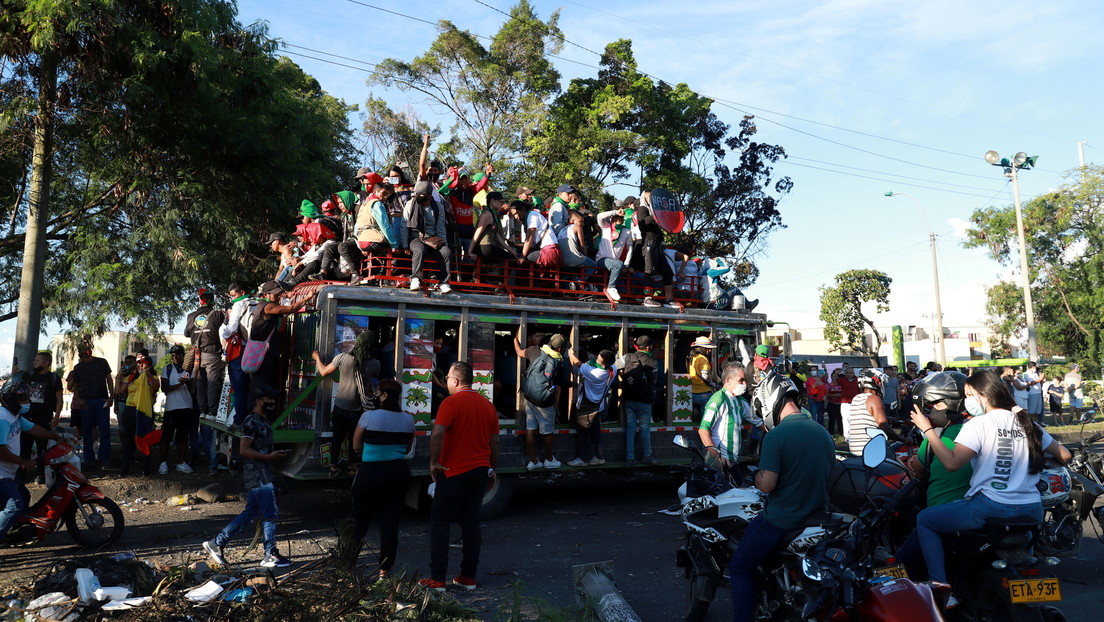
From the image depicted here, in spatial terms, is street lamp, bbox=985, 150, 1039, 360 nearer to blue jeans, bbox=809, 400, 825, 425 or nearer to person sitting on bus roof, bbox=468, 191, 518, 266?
blue jeans, bbox=809, 400, 825, 425

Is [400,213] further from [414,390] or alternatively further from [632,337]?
[632,337]

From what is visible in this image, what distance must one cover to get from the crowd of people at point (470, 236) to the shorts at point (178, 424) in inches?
95.7

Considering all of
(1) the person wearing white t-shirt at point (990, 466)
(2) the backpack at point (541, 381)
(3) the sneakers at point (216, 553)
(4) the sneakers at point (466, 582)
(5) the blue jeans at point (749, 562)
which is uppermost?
(2) the backpack at point (541, 381)

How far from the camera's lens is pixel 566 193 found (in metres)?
10.8

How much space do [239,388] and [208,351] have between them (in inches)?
46.0

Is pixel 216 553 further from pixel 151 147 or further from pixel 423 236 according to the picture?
pixel 151 147

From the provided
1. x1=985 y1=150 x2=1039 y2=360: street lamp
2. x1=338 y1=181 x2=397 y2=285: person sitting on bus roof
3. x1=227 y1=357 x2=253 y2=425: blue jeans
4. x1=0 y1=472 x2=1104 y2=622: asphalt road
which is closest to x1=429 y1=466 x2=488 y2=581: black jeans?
x1=0 y1=472 x2=1104 y2=622: asphalt road

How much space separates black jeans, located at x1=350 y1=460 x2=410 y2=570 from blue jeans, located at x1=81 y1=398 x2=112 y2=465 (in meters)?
6.70

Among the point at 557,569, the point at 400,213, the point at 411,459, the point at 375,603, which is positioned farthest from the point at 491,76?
the point at 375,603

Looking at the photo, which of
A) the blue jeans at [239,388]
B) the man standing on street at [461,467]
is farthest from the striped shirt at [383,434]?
the blue jeans at [239,388]

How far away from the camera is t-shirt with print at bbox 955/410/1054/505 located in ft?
14.7

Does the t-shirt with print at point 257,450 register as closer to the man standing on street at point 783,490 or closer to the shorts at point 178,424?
the man standing on street at point 783,490

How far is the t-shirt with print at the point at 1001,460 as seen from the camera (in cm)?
447

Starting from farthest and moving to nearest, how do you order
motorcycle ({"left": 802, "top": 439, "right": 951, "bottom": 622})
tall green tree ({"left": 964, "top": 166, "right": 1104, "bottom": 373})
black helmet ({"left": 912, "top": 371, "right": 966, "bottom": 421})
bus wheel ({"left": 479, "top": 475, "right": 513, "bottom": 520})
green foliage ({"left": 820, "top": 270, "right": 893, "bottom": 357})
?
green foliage ({"left": 820, "top": 270, "right": 893, "bottom": 357}) < tall green tree ({"left": 964, "top": 166, "right": 1104, "bottom": 373}) < bus wheel ({"left": 479, "top": 475, "right": 513, "bottom": 520}) < black helmet ({"left": 912, "top": 371, "right": 966, "bottom": 421}) < motorcycle ({"left": 802, "top": 439, "right": 951, "bottom": 622})
